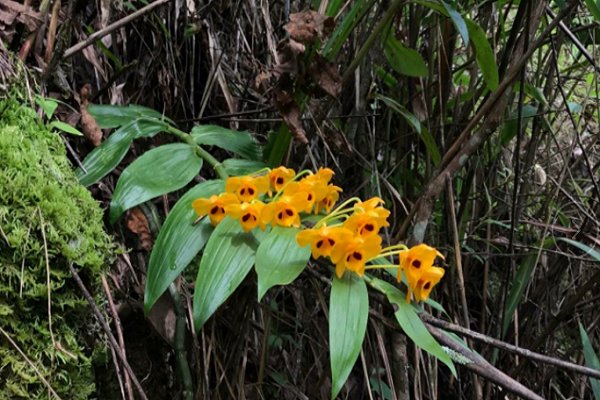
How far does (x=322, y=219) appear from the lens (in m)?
0.88

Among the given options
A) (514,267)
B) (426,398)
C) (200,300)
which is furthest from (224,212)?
(514,267)

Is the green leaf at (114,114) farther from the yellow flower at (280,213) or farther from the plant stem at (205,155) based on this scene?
the yellow flower at (280,213)

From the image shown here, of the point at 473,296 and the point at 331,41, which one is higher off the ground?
the point at 331,41

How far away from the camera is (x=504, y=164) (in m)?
1.77

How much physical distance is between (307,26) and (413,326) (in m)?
0.58

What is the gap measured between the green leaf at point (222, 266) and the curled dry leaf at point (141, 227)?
0.27 m

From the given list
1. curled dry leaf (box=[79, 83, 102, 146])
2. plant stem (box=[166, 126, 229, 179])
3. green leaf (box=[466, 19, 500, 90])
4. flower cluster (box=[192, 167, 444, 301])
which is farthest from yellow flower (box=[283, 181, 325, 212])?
green leaf (box=[466, 19, 500, 90])

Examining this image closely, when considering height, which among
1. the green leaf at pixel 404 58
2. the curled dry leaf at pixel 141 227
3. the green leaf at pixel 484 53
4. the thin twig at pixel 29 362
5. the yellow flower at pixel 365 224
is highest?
the green leaf at pixel 484 53

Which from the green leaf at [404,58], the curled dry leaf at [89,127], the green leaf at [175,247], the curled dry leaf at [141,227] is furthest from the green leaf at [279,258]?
the green leaf at [404,58]

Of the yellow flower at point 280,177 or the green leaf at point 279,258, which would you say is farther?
the yellow flower at point 280,177

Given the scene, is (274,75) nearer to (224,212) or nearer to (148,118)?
(148,118)

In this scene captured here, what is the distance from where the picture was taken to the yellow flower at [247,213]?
83cm

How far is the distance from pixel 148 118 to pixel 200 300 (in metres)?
0.52

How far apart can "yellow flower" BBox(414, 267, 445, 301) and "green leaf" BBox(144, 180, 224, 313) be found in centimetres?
33
